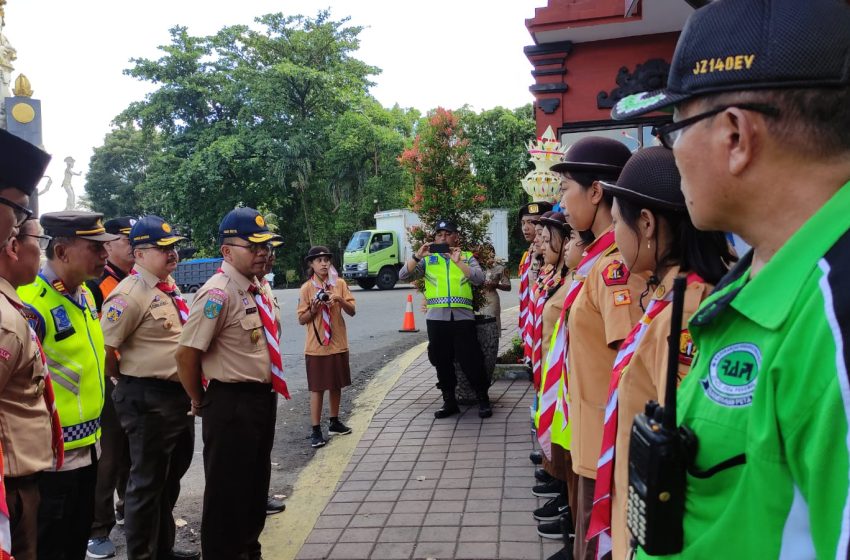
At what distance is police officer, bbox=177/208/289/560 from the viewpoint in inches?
147

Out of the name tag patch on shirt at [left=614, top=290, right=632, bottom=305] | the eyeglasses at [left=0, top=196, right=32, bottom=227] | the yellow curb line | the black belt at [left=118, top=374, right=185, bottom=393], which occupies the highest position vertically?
the eyeglasses at [left=0, top=196, right=32, bottom=227]

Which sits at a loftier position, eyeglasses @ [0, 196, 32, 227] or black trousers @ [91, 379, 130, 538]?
eyeglasses @ [0, 196, 32, 227]

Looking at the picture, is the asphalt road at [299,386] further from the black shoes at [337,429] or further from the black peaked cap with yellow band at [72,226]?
the black peaked cap with yellow band at [72,226]

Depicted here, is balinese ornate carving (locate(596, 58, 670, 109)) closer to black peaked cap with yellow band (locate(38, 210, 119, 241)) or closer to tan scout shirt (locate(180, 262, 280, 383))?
tan scout shirt (locate(180, 262, 280, 383))

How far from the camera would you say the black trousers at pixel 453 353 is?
6879 mm

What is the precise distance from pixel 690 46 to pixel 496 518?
12.6ft

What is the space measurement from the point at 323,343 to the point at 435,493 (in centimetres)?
223

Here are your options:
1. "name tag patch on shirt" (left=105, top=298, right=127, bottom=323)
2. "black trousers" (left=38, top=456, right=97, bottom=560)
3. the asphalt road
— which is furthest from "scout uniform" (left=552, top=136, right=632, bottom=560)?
the asphalt road

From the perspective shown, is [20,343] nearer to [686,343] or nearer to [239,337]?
[239,337]

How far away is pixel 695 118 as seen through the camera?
1211 millimetres

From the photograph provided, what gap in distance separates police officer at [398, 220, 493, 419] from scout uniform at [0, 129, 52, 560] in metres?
4.43

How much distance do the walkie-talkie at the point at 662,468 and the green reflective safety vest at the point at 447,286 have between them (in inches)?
221

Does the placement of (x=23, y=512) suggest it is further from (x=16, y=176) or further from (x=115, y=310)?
(x=115, y=310)

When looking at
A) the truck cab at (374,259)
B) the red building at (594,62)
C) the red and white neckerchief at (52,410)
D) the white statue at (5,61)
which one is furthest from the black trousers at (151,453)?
the truck cab at (374,259)
